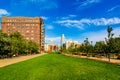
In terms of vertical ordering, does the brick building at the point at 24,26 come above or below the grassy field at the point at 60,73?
above

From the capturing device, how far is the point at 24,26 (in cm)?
15162

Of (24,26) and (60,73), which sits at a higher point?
(24,26)

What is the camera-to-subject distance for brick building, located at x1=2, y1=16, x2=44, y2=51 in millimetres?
150375

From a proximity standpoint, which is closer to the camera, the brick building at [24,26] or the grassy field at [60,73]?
the grassy field at [60,73]

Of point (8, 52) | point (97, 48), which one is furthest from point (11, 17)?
point (8, 52)

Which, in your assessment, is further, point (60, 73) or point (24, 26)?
point (24, 26)

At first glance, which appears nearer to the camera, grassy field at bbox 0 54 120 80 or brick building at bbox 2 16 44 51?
grassy field at bbox 0 54 120 80

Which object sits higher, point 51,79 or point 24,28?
point 24,28

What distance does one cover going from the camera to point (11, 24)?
15062cm

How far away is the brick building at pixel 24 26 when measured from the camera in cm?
15038

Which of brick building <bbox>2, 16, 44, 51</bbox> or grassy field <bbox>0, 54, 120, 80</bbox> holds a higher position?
brick building <bbox>2, 16, 44, 51</bbox>

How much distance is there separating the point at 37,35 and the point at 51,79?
139 metres

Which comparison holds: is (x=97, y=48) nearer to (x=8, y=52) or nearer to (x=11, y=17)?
(x=8, y=52)

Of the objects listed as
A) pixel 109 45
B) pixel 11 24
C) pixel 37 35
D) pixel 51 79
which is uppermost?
pixel 11 24
